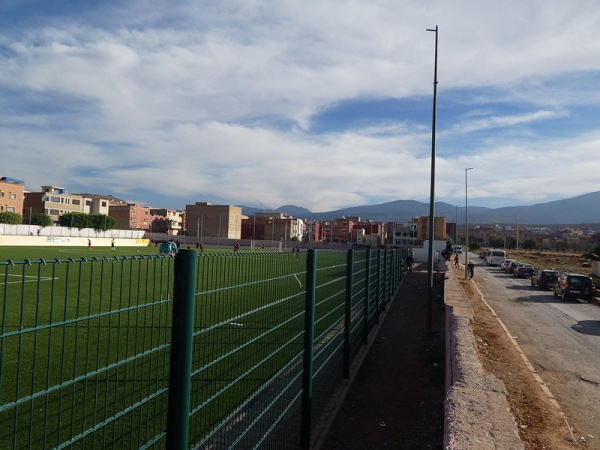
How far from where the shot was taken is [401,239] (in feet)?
370

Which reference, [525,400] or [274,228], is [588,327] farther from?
[274,228]

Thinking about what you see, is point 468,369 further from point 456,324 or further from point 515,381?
point 456,324

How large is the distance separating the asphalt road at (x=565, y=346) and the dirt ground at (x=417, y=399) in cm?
32

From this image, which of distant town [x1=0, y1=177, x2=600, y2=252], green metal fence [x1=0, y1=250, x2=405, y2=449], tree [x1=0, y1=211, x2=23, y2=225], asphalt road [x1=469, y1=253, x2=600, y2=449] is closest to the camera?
green metal fence [x1=0, y1=250, x2=405, y2=449]

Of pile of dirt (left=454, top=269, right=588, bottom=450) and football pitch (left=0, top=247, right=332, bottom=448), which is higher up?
football pitch (left=0, top=247, right=332, bottom=448)

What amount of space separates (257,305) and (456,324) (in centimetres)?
664

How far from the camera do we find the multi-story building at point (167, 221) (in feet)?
476

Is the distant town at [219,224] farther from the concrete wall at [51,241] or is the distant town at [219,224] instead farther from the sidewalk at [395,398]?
the sidewalk at [395,398]

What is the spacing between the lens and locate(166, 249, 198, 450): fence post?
2492 mm

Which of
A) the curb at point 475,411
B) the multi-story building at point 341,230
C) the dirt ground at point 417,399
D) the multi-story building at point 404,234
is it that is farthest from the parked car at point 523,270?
the multi-story building at point 341,230

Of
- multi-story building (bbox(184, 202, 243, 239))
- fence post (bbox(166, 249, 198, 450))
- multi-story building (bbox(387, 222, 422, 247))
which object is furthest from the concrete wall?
multi-story building (bbox(184, 202, 243, 239))

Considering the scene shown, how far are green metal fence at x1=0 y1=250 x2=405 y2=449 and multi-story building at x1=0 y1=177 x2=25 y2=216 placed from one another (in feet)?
314

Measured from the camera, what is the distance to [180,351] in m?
2.49

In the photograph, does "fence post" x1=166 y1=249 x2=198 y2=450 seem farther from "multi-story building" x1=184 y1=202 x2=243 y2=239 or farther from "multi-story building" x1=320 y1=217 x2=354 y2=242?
"multi-story building" x1=184 y1=202 x2=243 y2=239
